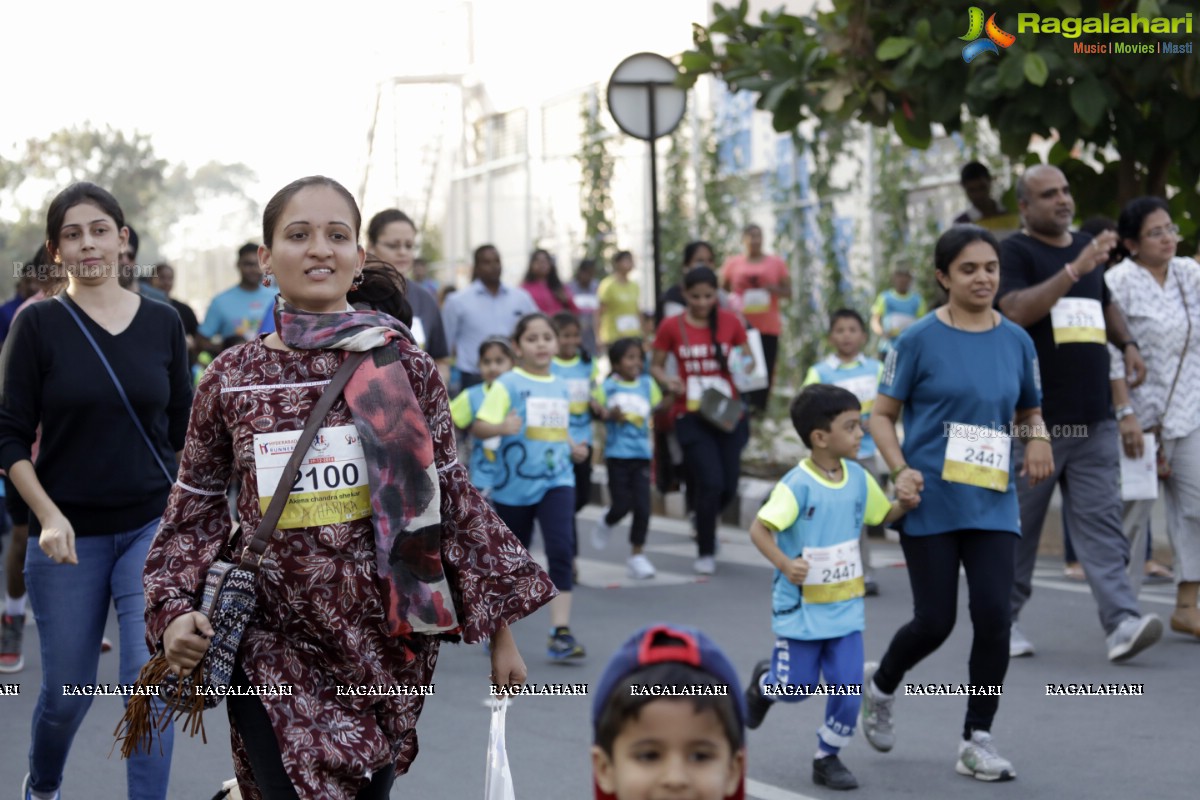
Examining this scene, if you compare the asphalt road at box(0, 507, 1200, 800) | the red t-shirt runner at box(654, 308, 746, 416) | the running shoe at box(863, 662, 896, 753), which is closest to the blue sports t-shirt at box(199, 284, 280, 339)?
the red t-shirt runner at box(654, 308, 746, 416)

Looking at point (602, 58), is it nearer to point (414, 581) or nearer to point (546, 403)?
point (546, 403)

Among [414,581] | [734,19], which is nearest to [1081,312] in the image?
[734,19]

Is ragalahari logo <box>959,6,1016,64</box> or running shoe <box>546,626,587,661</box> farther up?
ragalahari logo <box>959,6,1016,64</box>

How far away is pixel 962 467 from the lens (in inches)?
231

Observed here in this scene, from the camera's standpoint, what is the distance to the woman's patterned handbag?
11.2 ft

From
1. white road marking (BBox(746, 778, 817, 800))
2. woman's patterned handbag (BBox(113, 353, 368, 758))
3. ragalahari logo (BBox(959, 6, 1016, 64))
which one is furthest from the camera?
ragalahari logo (BBox(959, 6, 1016, 64))

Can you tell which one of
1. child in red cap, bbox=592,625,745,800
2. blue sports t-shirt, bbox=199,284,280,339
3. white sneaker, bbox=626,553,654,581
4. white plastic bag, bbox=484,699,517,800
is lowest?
white sneaker, bbox=626,553,654,581

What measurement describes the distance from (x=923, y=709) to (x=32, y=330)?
393 cm

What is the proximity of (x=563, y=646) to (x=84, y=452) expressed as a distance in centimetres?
348

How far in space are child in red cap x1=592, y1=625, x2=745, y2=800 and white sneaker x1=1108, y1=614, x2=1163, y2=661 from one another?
16.1 ft

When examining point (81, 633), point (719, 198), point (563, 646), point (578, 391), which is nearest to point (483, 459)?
point (563, 646)

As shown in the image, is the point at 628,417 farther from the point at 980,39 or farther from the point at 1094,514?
the point at 1094,514

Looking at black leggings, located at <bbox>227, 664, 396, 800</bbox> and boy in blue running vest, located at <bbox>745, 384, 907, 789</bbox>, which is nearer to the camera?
black leggings, located at <bbox>227, 664, 396, 800</bbox>

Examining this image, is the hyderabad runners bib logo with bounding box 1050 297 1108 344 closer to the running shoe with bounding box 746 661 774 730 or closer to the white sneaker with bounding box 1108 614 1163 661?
the white sneaker with bounding box 1108 614 1163 661
